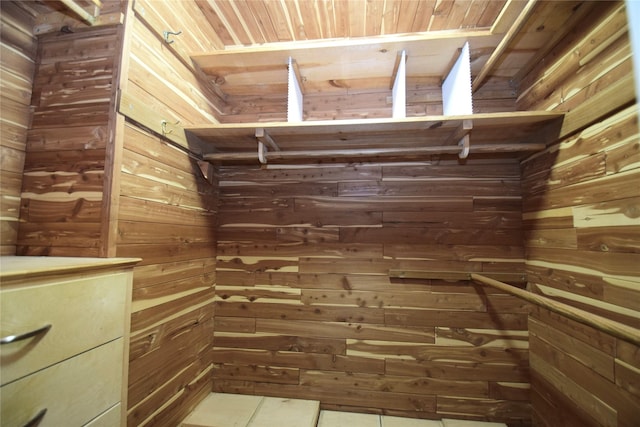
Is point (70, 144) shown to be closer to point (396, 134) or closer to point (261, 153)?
point (261, 153)

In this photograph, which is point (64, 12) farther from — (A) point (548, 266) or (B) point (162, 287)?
(A) point (548, 266)

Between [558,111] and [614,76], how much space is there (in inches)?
10.5

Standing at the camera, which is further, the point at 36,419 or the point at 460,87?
the point at 460,87

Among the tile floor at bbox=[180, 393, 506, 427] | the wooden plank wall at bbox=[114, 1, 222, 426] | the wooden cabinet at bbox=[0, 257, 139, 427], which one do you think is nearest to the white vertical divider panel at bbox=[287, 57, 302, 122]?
the wooden plank wall at bbox=[114, 1, 222, 426]

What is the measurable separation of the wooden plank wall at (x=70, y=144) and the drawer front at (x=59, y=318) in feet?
0.85

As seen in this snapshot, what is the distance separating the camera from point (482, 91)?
187 centimetres

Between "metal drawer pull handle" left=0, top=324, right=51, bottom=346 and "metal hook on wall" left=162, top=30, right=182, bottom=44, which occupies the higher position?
"metal hook on wall" left=162, top=30, right=182, bottom=44

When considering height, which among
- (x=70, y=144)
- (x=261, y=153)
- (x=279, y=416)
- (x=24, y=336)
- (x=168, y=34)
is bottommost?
(x=279, y=416)

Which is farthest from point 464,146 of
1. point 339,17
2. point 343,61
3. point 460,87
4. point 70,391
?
point 70,391

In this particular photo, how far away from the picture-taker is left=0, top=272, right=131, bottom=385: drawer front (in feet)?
2.17

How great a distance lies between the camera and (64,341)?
0.78 metres

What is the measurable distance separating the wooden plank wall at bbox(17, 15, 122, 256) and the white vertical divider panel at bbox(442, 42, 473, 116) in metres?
1.94

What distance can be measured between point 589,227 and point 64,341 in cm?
230

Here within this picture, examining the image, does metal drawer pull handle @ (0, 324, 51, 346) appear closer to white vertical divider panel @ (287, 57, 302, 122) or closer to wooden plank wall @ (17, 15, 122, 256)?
wooden plank wall @ (17, 15, 122, 256)
